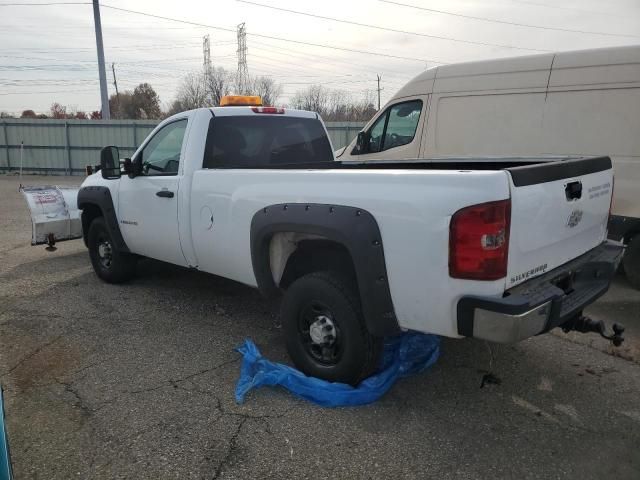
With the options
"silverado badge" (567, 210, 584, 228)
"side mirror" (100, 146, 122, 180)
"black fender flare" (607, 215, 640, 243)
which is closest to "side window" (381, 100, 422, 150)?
"black fender flare" (607, 215, 640, 243)

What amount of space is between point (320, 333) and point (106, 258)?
142 inches

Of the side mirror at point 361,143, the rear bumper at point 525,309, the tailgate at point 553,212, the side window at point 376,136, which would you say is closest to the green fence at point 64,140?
the side mirror at point 361,143

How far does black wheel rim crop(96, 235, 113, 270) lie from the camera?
5848 millimetres

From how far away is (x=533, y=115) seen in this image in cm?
596

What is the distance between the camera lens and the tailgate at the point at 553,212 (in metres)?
2.60

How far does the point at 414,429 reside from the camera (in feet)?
9.87

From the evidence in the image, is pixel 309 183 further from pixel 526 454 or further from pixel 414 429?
pixel 526 454

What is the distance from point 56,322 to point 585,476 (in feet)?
14.2

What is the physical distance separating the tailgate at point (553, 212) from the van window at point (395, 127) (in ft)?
12.5

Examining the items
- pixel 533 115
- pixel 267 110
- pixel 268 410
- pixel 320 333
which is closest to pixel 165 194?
pixel 267 110

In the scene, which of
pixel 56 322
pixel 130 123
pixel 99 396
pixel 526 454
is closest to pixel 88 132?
pixel 130 123

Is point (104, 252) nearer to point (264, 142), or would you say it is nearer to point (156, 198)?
point (156, 198)

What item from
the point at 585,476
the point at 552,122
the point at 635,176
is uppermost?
the point at 552,122

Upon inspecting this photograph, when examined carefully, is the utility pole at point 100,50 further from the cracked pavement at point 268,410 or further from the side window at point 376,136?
the cracked pavement at point 268,410
